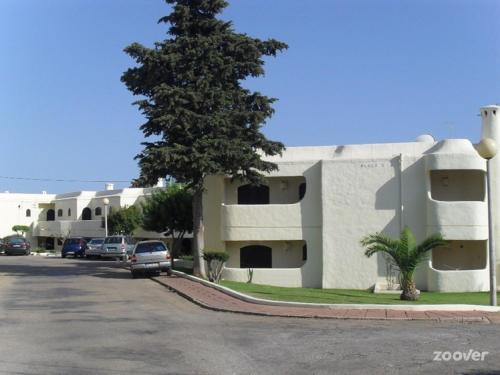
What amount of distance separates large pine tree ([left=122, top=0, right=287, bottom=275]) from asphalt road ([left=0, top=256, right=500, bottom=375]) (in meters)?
9.73

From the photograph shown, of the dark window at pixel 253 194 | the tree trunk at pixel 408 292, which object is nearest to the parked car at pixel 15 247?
the dark window at pixel 253 194

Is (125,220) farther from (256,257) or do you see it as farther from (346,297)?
(346,297)

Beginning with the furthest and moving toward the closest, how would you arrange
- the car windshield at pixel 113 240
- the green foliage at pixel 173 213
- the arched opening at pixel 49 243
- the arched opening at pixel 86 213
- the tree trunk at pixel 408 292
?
the arched opening at pixel 49 243
the arched opening at pixel 86 213
the car windshield at pixel 113 240
the green foliage at pixel 173 213
the tree trunk at pixel 408 292

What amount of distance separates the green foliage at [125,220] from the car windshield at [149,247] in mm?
24672

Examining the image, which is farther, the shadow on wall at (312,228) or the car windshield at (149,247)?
the shadow on wall at (312,228)

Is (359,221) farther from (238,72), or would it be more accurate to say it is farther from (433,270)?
(238,72)

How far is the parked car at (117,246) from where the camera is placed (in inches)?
1683

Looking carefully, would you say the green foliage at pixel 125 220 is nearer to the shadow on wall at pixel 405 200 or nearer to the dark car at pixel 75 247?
the dark car at pixel 75 247

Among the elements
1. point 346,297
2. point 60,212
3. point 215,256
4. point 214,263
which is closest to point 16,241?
point 60,212

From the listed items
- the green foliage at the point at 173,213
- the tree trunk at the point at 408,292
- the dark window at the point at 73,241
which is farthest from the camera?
the dark window at the point at 73,241

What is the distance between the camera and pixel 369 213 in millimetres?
28078

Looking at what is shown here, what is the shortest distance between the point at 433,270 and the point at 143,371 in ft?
68.1

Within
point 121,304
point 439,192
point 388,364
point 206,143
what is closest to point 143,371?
point 388,364

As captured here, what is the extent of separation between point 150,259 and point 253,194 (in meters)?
6.83
